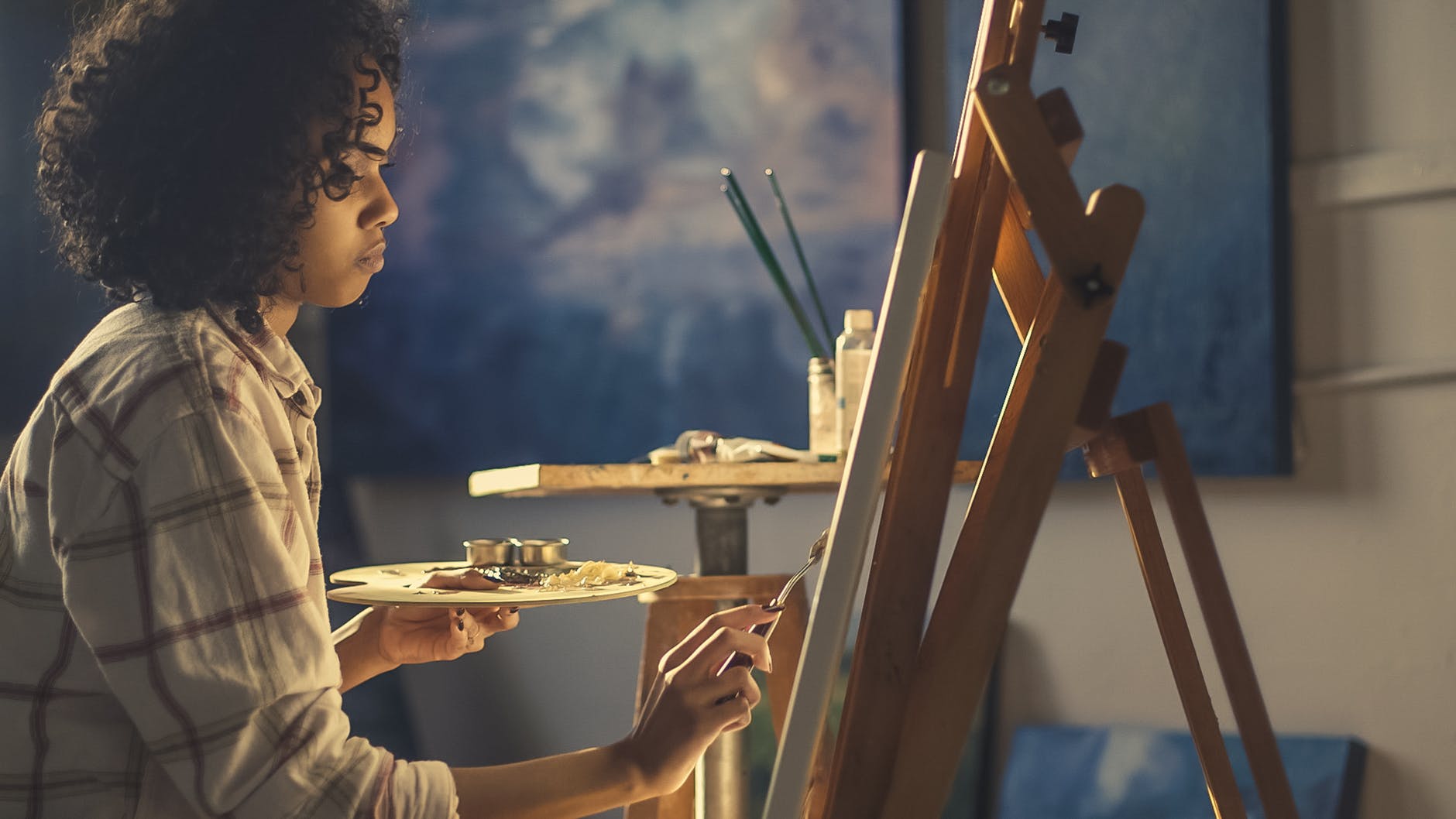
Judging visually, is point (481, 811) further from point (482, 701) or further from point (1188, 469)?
point (482, 701)

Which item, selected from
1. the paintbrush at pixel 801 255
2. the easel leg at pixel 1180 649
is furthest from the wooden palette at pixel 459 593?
the paintbrush at pixel 801 255

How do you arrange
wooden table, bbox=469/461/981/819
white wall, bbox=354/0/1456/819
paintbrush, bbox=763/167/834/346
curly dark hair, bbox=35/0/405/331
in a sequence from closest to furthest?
curly dark hair, bbox=35/0/405/331 → wooden table, bbox=469/461/981/819 → paintbrush, bbox=763/167/834/346 → white wall, bbox=354/0/1456/819

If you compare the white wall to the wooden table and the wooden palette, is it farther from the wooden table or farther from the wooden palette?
the wooden palette

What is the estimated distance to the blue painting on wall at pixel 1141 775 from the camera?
84.8 inches

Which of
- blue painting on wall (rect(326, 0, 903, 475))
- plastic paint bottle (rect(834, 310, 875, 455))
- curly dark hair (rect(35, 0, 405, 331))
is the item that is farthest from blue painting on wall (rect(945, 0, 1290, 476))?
curly dark hair (rect(35, 0, 405, 331))

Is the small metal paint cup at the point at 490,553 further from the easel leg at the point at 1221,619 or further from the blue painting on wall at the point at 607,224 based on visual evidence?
the blue painting on wall at the point at 607,224

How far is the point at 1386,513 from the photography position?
2.19 metres

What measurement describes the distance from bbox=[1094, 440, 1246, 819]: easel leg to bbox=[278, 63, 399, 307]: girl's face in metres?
0.68

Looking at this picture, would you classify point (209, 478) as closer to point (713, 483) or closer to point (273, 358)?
point (273, 358)

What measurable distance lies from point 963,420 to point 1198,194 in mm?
1560

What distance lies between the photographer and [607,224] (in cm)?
284

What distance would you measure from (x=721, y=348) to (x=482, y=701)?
1.05 meters

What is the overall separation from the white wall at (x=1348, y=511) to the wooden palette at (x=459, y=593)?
138cm

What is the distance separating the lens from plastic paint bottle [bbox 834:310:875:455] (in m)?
1.78
